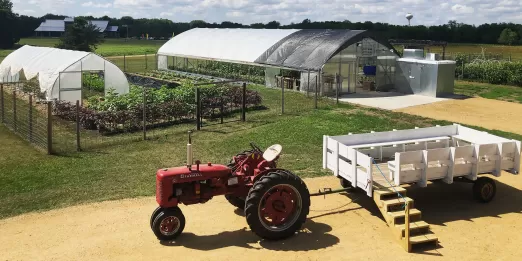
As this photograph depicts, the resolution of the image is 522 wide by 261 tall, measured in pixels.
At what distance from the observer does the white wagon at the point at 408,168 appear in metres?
9.34

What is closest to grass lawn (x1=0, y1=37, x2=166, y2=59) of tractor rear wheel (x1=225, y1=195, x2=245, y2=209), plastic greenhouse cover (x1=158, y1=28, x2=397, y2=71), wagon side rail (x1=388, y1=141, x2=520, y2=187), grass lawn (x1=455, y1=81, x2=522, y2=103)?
plastic greenhouse cover (x1=158, y1=28, x2=397, y2=71)

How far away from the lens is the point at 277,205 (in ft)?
30.1

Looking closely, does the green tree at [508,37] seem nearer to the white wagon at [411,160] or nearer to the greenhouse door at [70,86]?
the greenhouse door at [70,86]

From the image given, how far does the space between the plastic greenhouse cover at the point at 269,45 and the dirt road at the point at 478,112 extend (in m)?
5.46

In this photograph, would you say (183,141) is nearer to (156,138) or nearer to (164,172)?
(156,138)

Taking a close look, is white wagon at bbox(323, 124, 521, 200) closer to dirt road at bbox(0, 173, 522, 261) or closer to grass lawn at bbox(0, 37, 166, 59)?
dirt road at bbox(0, 173, 522, 261)

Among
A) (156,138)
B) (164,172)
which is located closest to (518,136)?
(156,138)

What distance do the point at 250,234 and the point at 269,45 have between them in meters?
23.4

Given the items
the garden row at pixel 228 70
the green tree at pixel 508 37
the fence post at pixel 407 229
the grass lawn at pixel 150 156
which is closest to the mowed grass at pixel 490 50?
the green tree at pixel 508 37

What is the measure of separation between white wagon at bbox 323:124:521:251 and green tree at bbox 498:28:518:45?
63478 mm

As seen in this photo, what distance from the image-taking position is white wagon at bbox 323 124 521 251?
30.7 feet

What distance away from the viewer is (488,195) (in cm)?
1107

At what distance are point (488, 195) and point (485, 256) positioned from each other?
2762 millimetres

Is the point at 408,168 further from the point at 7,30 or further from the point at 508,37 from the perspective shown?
the point at 7,30
